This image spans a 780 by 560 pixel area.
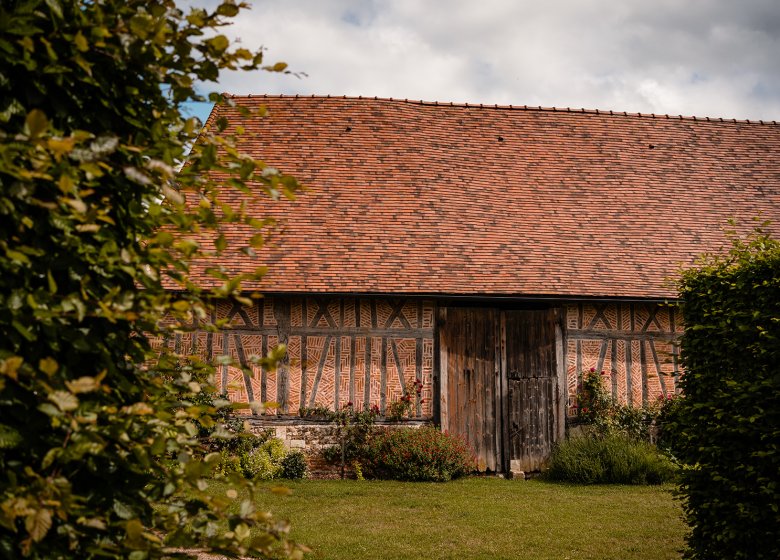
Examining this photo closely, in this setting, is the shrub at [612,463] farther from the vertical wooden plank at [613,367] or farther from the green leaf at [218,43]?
the green leaf at [218,43]

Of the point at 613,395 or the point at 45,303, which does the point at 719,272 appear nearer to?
the point at 45,303

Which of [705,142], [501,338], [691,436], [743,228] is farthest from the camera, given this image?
[705,142]

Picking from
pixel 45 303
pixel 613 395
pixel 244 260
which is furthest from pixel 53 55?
pixel 613 395

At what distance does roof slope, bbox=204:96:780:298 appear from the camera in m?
12.1

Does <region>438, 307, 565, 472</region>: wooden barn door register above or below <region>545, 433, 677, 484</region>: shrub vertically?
A: above

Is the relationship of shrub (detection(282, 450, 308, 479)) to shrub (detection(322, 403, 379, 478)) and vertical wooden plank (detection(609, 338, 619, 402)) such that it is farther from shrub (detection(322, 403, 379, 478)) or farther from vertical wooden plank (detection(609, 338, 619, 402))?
vertical wooden plank (detection(609, 338, 619, 402))

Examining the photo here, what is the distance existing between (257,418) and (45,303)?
10009 mm

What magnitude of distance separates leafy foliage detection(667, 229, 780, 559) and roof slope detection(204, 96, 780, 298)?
20.0 ft

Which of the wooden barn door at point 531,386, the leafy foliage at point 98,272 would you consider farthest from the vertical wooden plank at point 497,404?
the leafy foliage at point 98,272

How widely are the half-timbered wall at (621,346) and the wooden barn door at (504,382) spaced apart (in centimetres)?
30

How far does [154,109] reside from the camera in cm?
223

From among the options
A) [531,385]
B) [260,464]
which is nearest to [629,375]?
[531,385]

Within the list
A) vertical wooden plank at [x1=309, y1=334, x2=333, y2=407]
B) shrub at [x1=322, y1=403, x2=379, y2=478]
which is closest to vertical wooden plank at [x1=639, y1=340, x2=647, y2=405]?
shrub at [x1=322, y1=403, x2=379, y2=478]

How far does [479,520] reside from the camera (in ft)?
26.9
